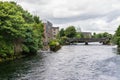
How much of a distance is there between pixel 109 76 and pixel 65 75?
5.60m

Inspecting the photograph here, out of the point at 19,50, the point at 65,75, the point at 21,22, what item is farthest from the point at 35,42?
the point at 65,75

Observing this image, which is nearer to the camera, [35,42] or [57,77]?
[57,77]

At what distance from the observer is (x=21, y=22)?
59344 millimetres

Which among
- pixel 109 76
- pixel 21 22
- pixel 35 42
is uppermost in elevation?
pixel 21 22

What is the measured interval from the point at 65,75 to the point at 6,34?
25881 mm

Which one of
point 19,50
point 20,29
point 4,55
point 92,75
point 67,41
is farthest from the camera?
point 67,41

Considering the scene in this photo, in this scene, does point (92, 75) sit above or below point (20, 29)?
below

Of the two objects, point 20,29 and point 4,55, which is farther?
point 20,29

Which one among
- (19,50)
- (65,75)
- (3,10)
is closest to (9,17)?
(3,10)

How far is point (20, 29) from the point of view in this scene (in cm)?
5809

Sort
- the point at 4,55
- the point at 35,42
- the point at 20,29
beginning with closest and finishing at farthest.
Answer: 1. the point at 4,55
2. the point at 20,29
3. the point at 35,42

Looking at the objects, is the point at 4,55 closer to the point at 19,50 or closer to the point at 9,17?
the point at 9,17

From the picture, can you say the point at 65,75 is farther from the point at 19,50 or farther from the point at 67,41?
the point at 67,41

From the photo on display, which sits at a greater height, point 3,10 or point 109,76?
point 3,10
